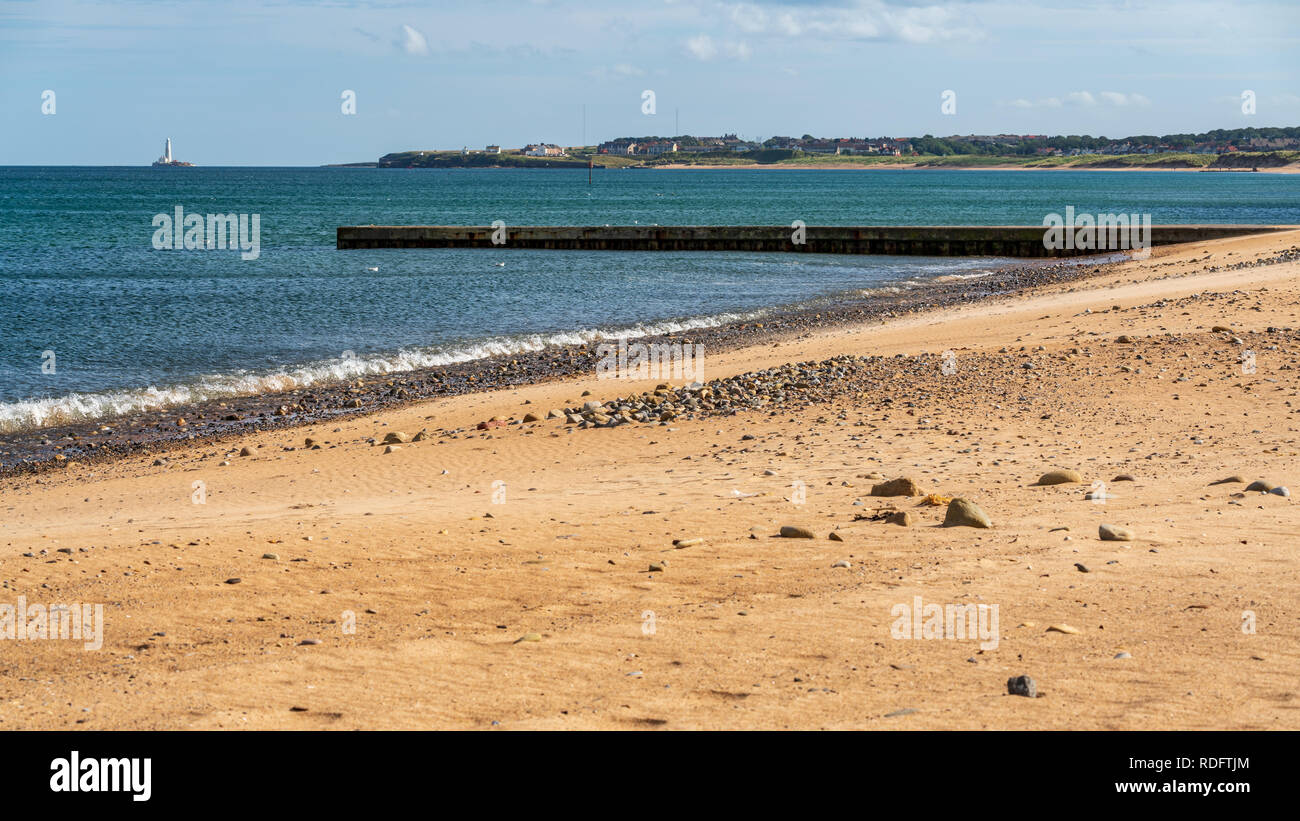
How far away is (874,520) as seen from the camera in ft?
34.7

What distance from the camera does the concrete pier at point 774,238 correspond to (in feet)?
168

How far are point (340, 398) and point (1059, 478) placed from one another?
13.7 metres

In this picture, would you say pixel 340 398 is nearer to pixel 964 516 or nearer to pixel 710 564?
pixel 710 564

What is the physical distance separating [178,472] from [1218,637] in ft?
40.8

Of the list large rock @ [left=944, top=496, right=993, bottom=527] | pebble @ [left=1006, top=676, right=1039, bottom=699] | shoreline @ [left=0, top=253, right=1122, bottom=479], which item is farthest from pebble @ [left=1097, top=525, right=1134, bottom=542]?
shoreline @ [left=0, top=253, right=1122, bottom=479]

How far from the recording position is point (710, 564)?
959cm

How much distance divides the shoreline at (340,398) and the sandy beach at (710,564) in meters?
1.18

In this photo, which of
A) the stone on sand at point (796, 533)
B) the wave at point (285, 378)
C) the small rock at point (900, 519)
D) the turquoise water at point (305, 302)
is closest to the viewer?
the stone on sand at point (796, 533)

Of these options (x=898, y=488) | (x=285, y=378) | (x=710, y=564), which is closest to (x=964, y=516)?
(x=898, y=488)

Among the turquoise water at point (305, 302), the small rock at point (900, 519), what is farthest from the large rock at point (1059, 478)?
the turquoise water at point (305, 302)

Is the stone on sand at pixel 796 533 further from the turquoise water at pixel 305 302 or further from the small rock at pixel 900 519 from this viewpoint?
the turquoise water at pixel 305 302
